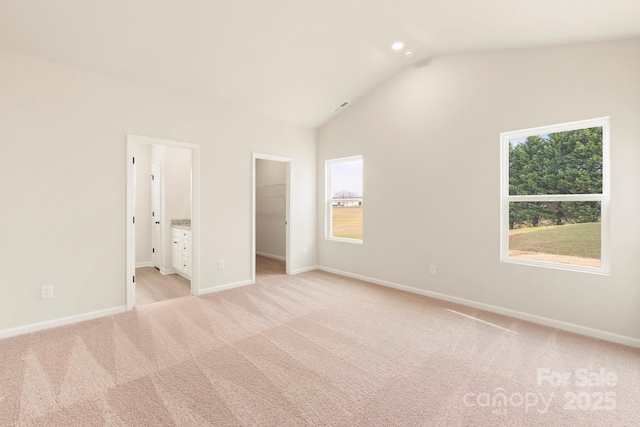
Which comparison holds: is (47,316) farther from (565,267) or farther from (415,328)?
(565,267)

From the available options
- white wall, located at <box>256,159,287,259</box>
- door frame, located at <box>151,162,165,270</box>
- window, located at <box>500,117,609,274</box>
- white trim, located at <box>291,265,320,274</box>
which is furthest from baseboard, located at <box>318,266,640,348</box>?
door frame, located at <box>151,162,165,270</box>

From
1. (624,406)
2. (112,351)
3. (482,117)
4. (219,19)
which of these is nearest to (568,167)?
(482,117)

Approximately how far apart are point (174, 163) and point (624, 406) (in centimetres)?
622

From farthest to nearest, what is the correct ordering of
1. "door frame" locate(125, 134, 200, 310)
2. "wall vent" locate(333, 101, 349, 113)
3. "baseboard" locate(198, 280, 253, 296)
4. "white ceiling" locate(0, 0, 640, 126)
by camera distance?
"wall vent" locate(333, 101, 349, 113)
"baseboard" locate(198, 280, 253, 296)
"door frame" locate(125, 134, 200, 310)
"white ceiling" locate(0, 0, 640, 126)

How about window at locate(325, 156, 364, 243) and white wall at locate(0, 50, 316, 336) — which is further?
window at locate(325, 156, 364, 243)

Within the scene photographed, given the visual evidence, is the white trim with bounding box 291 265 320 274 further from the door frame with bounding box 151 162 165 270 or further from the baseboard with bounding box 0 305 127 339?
the baseboard with bounding box 0 305 127 339

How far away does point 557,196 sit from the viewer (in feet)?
9.82

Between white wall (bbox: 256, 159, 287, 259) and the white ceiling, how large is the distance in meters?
3.13

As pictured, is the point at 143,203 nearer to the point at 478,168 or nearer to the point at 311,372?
the point at 311,372

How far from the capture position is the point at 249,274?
4.51 metres

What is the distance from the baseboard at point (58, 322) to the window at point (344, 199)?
11.1ft

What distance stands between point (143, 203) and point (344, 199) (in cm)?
431

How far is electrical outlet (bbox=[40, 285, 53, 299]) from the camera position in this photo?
9.41 ft

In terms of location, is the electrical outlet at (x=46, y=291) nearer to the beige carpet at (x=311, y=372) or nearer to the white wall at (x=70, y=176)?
the white wall at (x=70, y=176)
